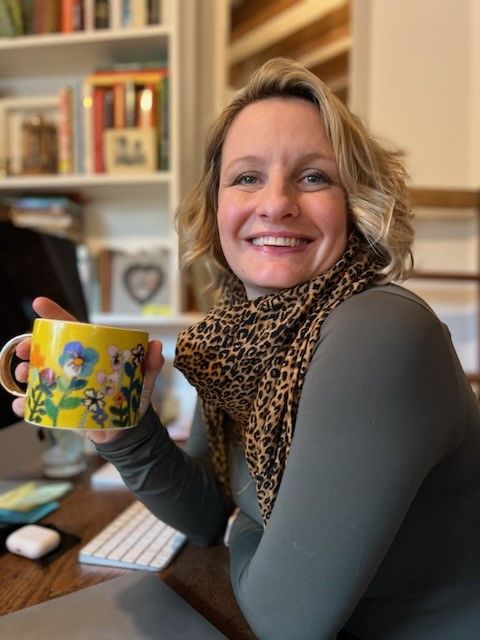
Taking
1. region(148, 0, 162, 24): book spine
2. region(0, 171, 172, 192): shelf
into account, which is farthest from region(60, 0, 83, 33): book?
region(0, 171, 172, 192): shelf

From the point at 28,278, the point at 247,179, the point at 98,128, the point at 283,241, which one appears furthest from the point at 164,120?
the point at 283,241

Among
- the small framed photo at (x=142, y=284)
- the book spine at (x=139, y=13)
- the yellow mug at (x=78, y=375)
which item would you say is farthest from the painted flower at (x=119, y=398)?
the book spine at (x=139, y=13)

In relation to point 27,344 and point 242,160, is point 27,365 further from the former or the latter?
point 242,160

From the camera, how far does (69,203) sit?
169cm

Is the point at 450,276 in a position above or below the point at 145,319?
above

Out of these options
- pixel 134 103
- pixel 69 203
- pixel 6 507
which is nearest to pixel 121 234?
pixel 69 203

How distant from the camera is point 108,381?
569 millimetres

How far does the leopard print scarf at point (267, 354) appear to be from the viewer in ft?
2.02

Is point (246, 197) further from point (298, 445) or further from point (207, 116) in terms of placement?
point (207, 116)

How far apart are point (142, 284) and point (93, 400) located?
1.14 meters

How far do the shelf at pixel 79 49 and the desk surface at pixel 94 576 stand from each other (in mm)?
1242

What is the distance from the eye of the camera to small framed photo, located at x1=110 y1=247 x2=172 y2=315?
1653 millimetres

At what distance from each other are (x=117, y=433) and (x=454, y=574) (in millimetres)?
472

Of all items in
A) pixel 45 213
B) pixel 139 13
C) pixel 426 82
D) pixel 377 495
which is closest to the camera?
pixel 377 495
